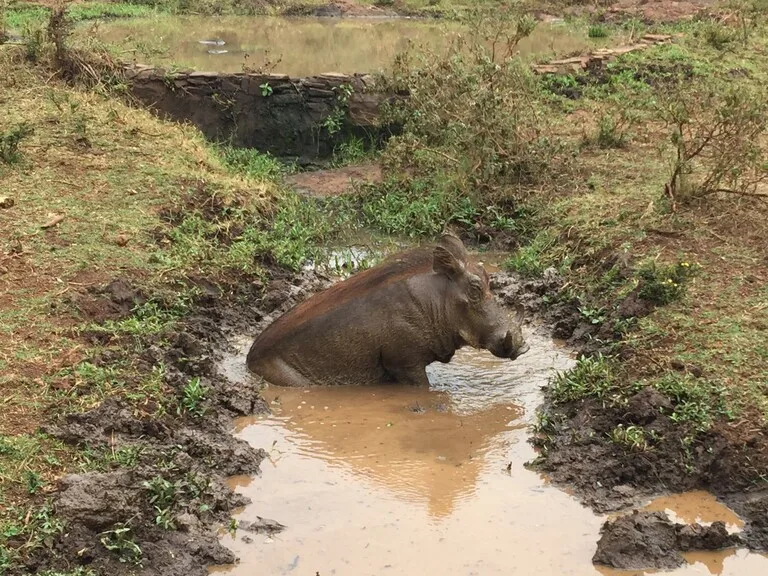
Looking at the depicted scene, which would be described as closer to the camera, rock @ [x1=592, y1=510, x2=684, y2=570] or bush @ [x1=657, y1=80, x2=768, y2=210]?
rock @ [x1=592, y1=510, x2=684, y2=570]

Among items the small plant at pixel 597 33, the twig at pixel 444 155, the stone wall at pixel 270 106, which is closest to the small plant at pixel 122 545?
the twig at pixel 444 155

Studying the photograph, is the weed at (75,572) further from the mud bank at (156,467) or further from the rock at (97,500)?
the rock at (97,500)

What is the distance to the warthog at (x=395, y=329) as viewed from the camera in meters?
6.34

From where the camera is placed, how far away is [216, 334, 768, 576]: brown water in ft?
14.8

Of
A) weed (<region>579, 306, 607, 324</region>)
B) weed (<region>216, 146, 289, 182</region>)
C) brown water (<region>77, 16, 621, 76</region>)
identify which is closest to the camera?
weed (<region>579, 306, 607, 324</region>)

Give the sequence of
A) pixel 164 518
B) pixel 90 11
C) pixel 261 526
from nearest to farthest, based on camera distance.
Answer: pixel 164 518 → pixel 261 526 → pixel 90 11

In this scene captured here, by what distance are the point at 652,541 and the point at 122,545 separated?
2.45 meters

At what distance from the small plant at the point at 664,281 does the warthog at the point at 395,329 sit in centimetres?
107

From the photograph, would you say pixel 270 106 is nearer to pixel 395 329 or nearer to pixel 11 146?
pixel 11 146

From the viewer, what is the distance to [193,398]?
5.75 m

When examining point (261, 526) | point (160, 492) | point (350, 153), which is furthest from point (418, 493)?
point (350, 153)

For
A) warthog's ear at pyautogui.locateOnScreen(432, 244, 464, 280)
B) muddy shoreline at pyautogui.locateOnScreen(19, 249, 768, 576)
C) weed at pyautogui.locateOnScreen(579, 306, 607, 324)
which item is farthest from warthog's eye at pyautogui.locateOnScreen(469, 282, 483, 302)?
weed at pyautogui.locateOnScreen(579, 306, 607, 324)

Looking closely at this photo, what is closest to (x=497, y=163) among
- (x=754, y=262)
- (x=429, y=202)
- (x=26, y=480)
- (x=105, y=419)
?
(x=429, y=202)

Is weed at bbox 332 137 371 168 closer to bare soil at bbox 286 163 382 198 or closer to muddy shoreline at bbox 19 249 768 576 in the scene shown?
bare soil at bbox 286 163 382 198
